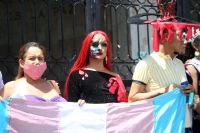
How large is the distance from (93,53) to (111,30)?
3762 millimetres

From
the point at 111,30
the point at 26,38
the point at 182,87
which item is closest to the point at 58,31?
the point at 26,38

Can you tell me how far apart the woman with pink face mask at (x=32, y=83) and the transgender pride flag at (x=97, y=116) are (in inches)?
5.7

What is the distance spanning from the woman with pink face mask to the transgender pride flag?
0.15 m

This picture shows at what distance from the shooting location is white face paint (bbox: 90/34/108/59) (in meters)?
4.59

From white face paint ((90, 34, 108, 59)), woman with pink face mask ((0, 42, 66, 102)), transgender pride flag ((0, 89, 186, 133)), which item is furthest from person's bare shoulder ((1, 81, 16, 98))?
white face paint ((90, 34, 108, 59))

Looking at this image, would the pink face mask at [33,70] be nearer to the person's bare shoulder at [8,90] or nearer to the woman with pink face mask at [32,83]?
the woman with pink face mask at [32,83]

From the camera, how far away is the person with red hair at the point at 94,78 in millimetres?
4469

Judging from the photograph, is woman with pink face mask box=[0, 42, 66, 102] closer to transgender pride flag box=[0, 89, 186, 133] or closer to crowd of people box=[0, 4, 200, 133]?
crowd of people box=[0, 4, 200, 133]

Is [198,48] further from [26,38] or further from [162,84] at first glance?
[26,38]

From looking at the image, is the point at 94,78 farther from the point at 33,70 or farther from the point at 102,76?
the point at 33,70

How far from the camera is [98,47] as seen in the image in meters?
4.59

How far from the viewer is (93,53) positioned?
4.60m

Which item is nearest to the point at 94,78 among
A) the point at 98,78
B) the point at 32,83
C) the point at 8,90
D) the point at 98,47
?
the point at 98,78

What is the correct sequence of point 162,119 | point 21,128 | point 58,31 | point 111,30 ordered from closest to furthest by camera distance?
1. point 21,128
2. point 162,119
3. point 111,30
4. point 58,31
